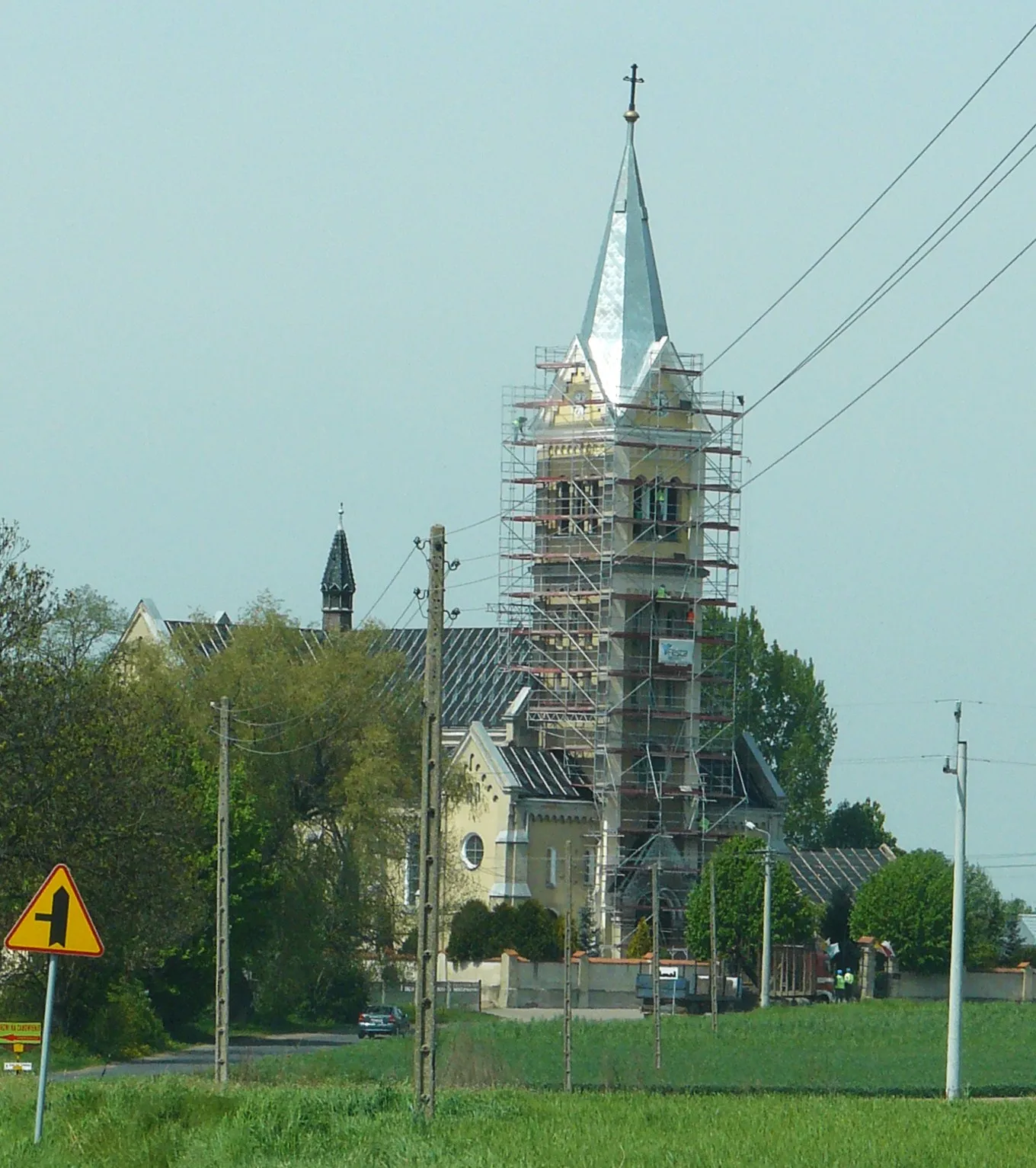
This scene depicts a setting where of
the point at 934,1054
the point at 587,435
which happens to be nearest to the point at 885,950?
A: the point at 587,435

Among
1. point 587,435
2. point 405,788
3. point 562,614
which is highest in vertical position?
point 587,435

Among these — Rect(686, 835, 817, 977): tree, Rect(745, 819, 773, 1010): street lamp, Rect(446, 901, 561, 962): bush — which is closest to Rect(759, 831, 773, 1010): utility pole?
Rect(745, 819, 773, 1010): street lamp

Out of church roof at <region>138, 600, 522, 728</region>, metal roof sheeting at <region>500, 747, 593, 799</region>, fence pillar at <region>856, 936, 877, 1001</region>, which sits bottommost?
fence pillar at <region>856, 936, 877, 1001</region>

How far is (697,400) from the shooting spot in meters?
94.5

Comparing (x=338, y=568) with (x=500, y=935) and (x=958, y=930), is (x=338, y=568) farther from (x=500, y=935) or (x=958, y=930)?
(x=958, y=930)

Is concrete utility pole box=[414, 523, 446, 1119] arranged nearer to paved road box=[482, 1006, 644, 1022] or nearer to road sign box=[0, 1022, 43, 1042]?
road sign box=[0, 1022, 43, 1042]

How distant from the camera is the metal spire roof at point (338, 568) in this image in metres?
113

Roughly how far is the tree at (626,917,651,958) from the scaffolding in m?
2.29

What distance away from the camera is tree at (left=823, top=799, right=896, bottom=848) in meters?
123

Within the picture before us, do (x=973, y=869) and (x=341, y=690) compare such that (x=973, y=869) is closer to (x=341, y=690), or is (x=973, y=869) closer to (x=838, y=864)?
(x=838, y=864)

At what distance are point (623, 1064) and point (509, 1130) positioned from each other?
26523 millimetres

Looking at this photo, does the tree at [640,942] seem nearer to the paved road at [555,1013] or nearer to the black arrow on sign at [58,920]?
the paved road at [555,1013]

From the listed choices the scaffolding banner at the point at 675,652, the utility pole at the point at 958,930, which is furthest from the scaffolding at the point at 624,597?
the utility pole at the point at 958,930

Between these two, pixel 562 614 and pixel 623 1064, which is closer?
pixel 623 1064
